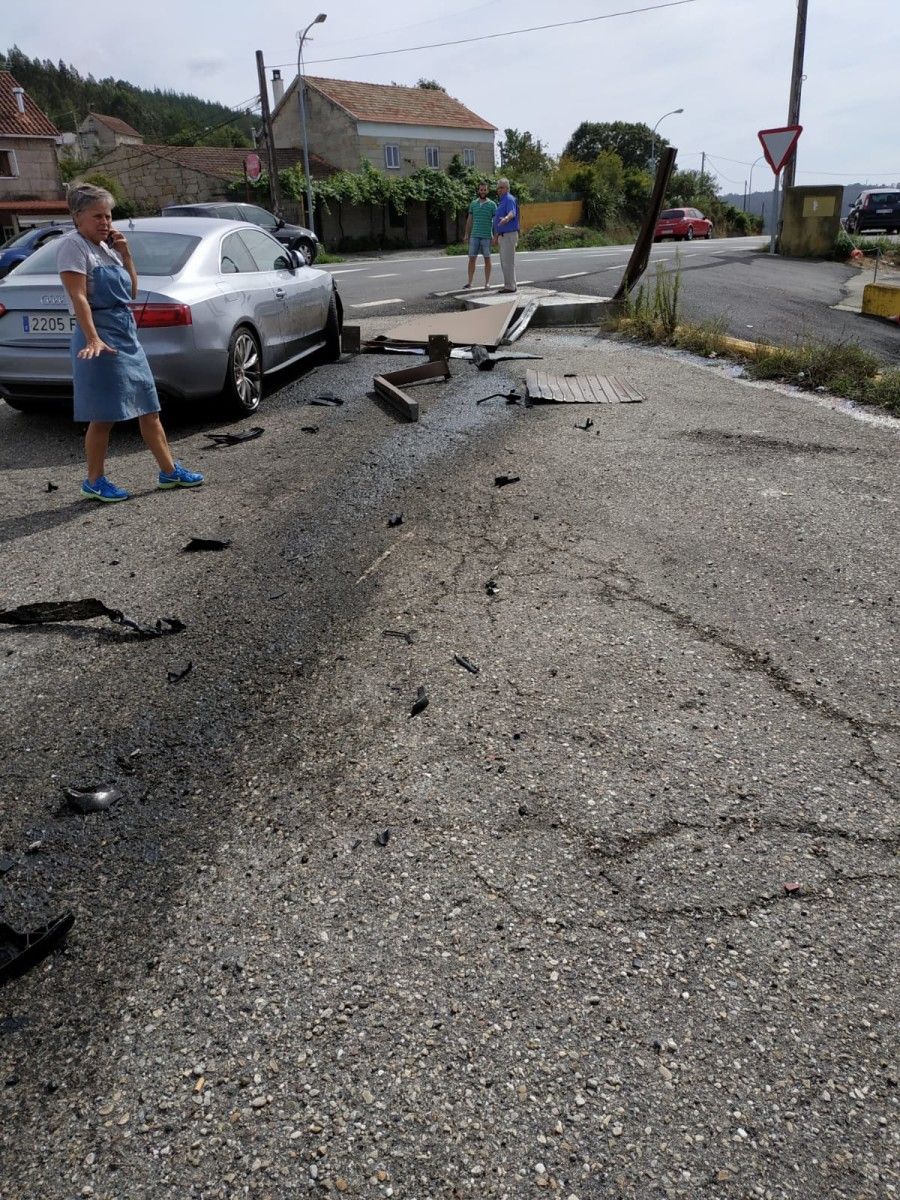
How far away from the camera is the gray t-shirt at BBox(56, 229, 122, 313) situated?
4.91 metres

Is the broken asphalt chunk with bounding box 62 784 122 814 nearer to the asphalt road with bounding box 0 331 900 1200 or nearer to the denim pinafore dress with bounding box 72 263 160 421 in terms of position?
the asphalt road with bounding box 0 331 900 1200

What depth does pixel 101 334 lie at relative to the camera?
17.1 ft

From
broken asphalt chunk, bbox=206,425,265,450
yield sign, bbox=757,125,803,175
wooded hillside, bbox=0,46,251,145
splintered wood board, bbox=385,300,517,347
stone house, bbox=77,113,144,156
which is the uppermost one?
wooded hillside, bbox=0,46,251,145

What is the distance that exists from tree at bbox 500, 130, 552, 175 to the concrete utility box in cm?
6622

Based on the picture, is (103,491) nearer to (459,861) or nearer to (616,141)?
(459,861)

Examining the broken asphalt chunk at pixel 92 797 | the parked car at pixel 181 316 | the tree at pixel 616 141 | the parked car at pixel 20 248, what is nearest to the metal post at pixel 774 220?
the parked car at pixel 20 248

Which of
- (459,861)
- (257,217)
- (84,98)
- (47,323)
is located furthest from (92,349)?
(84,98)

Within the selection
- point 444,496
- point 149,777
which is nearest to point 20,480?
point 444,496

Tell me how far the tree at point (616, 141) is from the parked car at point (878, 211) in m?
75.5

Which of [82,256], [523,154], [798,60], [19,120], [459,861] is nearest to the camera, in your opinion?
[459,861]

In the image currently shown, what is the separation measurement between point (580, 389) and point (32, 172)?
59276 millimetres

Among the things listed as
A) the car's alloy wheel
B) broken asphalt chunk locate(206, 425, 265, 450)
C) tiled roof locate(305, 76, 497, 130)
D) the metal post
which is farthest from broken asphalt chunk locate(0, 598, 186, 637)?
tiled roof locate(305, 76, 497, 130)

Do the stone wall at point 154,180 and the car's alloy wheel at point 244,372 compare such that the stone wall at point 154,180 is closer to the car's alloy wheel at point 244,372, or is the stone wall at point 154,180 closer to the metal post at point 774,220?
the metal post at point 774,220

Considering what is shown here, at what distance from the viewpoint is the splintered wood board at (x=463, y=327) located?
1092cm
